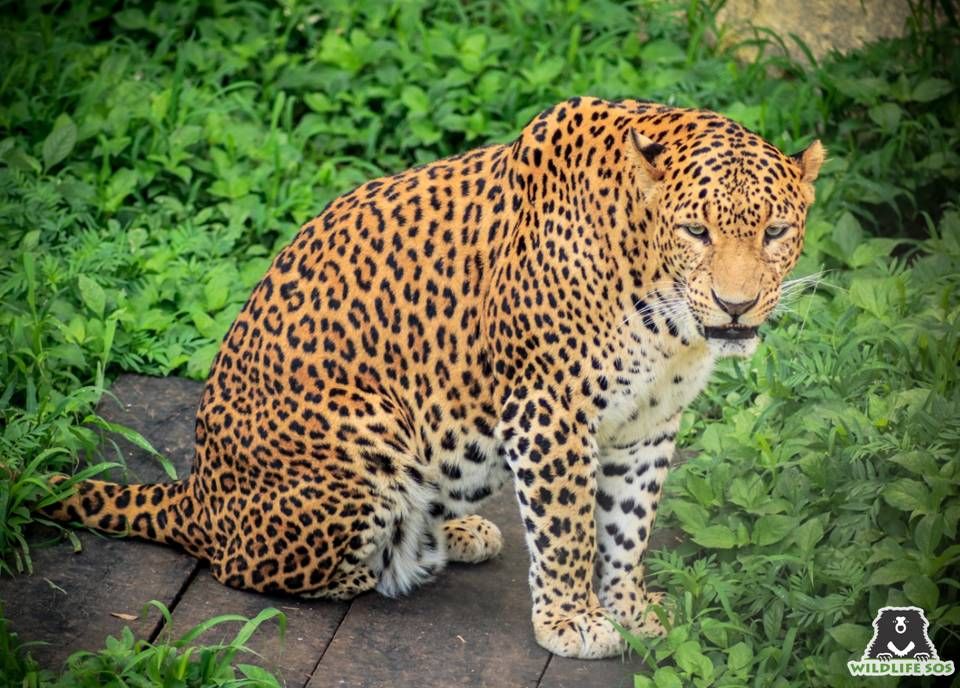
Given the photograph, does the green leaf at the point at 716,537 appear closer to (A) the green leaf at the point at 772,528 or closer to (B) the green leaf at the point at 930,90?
(A) the green leaf at the point at 772,528

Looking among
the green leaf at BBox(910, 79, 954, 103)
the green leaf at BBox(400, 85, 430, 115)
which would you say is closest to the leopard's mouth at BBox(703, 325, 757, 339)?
the green leaf at BBox(910, 79, 954, 103)

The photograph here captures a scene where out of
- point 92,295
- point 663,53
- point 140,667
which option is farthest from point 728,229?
point 663,53

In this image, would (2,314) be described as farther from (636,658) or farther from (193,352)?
(636,658)

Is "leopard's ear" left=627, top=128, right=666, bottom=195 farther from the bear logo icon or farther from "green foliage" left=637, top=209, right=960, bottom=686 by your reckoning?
the bear logo icon

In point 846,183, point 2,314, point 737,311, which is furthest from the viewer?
point 846,183

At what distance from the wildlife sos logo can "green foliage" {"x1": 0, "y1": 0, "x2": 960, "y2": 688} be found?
0.22ft

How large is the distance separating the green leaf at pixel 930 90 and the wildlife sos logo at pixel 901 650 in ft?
14.9

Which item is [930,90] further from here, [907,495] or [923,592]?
[923,592]

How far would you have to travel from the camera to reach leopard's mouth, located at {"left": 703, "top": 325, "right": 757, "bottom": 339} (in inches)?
223

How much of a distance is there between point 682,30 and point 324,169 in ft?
8.98

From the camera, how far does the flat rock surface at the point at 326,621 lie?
6.19 metres

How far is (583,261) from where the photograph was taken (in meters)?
5.94

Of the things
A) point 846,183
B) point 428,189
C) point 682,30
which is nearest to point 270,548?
point 428,189

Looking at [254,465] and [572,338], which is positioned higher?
[572,338]
